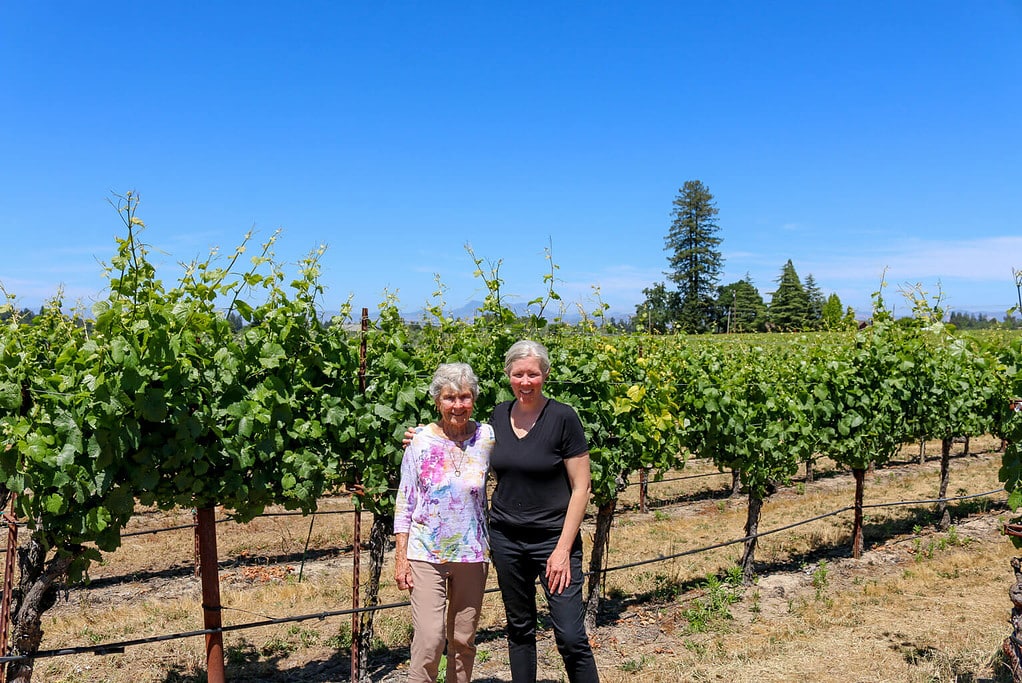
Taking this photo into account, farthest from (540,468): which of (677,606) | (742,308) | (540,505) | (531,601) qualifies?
(742,308)

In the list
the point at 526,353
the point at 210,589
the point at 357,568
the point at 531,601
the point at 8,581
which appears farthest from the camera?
the point at 357,568

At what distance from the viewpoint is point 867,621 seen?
6.05 metres

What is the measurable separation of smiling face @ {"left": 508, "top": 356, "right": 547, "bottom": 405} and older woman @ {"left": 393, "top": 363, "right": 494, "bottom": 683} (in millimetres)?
213

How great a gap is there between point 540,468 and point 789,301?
76576mm

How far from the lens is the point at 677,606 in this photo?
673 centimetres

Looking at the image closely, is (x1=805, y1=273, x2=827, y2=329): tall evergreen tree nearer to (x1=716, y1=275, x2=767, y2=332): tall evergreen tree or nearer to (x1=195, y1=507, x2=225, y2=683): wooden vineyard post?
(x1=716, y1=275, x2=767, y2=332): tall evergreen tree

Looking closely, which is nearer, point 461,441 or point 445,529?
point 445,529

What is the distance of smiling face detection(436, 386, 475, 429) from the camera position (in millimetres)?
3475

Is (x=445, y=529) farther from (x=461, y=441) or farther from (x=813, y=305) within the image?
(x=813, y=305)

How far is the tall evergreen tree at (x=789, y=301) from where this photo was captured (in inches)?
2813

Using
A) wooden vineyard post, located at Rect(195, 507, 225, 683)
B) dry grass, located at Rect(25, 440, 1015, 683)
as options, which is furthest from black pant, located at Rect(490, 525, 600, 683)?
wooden vineyard post, located at Rect(195, 507, 225, 683)

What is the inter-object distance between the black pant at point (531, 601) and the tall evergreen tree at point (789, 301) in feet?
232

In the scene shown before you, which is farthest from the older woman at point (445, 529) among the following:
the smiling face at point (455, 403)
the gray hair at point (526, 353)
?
the gray hair at point (526, 353)

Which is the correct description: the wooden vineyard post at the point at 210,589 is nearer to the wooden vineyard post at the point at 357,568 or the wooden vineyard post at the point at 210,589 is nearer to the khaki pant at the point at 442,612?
the wooden vineyard post at the point at 357,568
